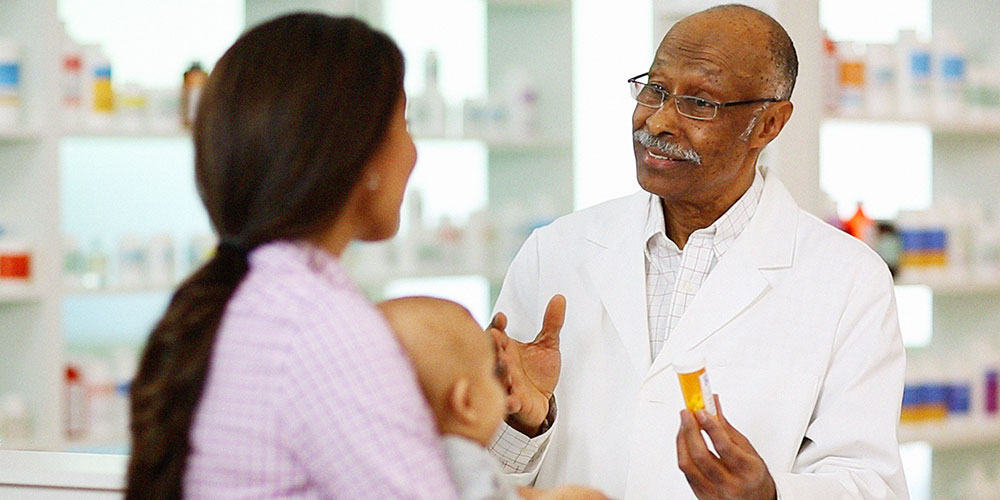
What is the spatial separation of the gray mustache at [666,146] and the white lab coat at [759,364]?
0.14m

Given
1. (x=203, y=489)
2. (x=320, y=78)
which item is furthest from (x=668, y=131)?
(x=203, y=489)

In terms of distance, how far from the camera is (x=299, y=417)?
817 millimetres

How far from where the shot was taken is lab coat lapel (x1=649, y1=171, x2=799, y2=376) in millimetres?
1740

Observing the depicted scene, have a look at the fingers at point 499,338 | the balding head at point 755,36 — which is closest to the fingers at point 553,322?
the fingers at point 499,338

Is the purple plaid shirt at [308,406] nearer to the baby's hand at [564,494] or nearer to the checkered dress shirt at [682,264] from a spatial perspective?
the baby's hand at [564,494]

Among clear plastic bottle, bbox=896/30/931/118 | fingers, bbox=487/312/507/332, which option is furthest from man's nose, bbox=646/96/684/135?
clear plastic bottle, bbox=896/30/931/118

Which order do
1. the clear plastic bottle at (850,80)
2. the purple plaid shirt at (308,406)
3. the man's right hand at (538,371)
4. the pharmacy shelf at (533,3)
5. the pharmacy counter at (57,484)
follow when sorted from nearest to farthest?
the purple plaid shirt at (308,406), the pharmacy counter at (57,484), the man's right hand at (538,371), the clear plastic bottle at (850,80), the pharmacy shelf at (533,3)

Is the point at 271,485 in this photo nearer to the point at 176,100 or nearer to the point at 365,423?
the point at 365,423

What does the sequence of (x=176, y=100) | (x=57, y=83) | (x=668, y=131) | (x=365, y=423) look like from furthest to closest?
1. (x=176, y=100)
2. (x=57, y=83)
3. (x=668, y=131)
4. (x=365, y=423)

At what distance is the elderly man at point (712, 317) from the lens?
5.48ft

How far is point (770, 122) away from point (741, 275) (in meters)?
0.27

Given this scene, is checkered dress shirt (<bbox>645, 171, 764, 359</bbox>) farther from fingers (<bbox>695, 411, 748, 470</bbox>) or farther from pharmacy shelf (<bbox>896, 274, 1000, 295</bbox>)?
pharmacy shelf (<bbox>896, 274, 1000, 295</bbox>)

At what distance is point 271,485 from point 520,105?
3.09m

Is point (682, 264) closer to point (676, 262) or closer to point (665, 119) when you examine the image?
point (676, 262)
